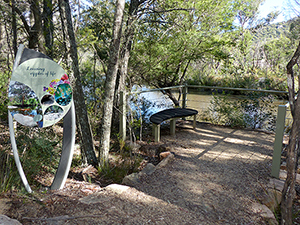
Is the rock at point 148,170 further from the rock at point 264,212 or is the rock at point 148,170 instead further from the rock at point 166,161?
the rock at point 264,212

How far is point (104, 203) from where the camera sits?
2.42 metres

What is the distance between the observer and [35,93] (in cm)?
251

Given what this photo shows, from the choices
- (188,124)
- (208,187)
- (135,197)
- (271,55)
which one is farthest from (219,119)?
(271,55)

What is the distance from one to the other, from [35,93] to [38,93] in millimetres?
29

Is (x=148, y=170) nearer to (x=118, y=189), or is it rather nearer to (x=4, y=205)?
(x=118, y=189)

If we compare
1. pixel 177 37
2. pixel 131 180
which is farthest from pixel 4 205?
pixel 177 37

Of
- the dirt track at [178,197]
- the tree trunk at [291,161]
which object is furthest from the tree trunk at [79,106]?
the tree trunk at [291,161]

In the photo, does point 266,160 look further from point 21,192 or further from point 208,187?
point 21,192

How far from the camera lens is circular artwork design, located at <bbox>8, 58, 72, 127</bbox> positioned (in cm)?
244

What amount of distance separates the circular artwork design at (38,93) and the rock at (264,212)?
230 centimetres

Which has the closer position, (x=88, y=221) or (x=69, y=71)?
(x=88, y=221)

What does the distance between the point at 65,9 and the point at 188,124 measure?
400 cm

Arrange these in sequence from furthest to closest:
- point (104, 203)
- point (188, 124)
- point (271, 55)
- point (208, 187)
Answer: point (271, 55) → point (188, 124) → point (208, 187) → point (104, 203)

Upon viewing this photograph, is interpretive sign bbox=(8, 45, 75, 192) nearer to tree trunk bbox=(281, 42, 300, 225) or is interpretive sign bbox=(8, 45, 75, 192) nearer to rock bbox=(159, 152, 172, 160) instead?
rock bbox=(159, 152, 172, 160)
